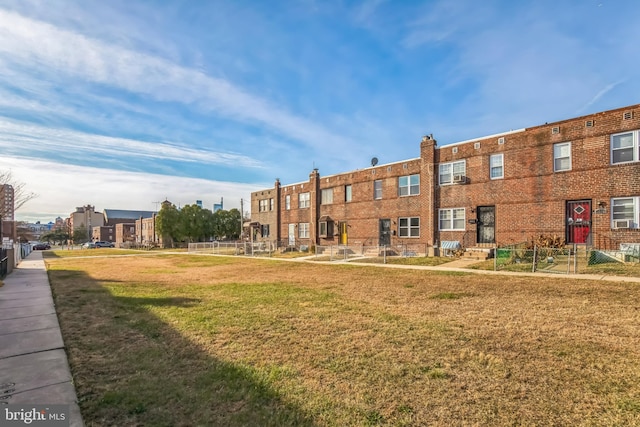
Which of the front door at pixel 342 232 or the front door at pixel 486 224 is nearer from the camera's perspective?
the front door at pixel 486 224

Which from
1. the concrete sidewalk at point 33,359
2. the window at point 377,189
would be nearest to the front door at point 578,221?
the window at point 377,189

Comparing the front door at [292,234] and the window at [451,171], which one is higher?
the window at [451,171]

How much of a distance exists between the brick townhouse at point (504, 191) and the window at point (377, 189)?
0.10 metres

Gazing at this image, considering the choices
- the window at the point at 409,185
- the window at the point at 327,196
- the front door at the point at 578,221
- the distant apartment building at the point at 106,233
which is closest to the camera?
the front door at the point at 578,221

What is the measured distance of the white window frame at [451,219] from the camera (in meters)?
21.2

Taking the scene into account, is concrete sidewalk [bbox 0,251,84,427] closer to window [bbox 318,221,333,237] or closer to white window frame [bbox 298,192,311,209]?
window [bbox 318,221,333,237]

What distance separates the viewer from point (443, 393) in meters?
3.56

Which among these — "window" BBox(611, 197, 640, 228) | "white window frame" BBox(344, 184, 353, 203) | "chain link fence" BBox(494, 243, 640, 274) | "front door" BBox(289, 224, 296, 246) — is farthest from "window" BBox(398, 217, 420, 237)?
"front door" BBox(289, 224, 296, 246)

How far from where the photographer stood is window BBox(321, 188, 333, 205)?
99.1 ft

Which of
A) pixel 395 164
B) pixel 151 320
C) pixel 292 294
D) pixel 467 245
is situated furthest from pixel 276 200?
pixel 151 320

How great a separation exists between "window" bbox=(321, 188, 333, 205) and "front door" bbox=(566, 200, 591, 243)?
17494 millimetres

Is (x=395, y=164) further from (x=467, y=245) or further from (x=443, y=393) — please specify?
(x=443, y=393)

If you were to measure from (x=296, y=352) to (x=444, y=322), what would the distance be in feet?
9.85

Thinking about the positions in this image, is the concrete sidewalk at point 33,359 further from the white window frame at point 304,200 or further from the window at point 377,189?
the white window frame at point 304,200
